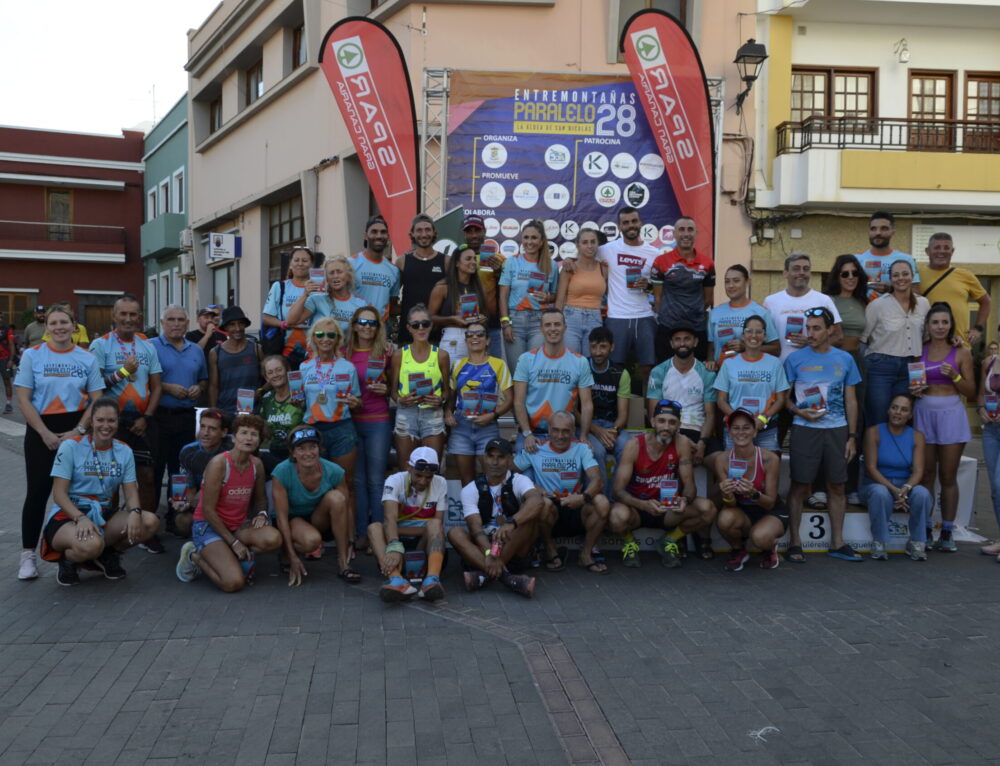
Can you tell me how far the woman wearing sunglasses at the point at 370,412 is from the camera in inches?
287

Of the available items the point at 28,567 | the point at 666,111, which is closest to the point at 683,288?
the point at 666,111

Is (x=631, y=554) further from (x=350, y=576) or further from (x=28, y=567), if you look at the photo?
(x=28, y=567)

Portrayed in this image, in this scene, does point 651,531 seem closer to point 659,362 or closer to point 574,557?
point 574,557

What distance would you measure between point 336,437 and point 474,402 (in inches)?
47.7

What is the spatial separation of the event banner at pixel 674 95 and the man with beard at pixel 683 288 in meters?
3.86

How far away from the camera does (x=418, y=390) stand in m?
7.15

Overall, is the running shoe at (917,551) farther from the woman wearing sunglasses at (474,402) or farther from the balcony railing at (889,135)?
the balcony railing at (889,135)

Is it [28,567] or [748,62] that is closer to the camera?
[28,567]

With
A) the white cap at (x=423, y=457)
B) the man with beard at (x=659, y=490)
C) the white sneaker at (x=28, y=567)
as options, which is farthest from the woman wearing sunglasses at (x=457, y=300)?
the white sneaker at (x=28, y=567)

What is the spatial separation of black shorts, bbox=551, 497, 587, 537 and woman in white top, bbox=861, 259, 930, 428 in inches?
116

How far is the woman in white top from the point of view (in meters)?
7.68

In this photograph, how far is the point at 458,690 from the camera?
14.9 feet

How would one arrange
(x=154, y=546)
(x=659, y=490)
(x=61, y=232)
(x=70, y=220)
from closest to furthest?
(x=659, y=490)
(x=154, y=546)
(x=61, y=232)
(x=70, y=220)

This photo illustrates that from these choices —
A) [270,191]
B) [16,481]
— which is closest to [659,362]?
[16,481]
